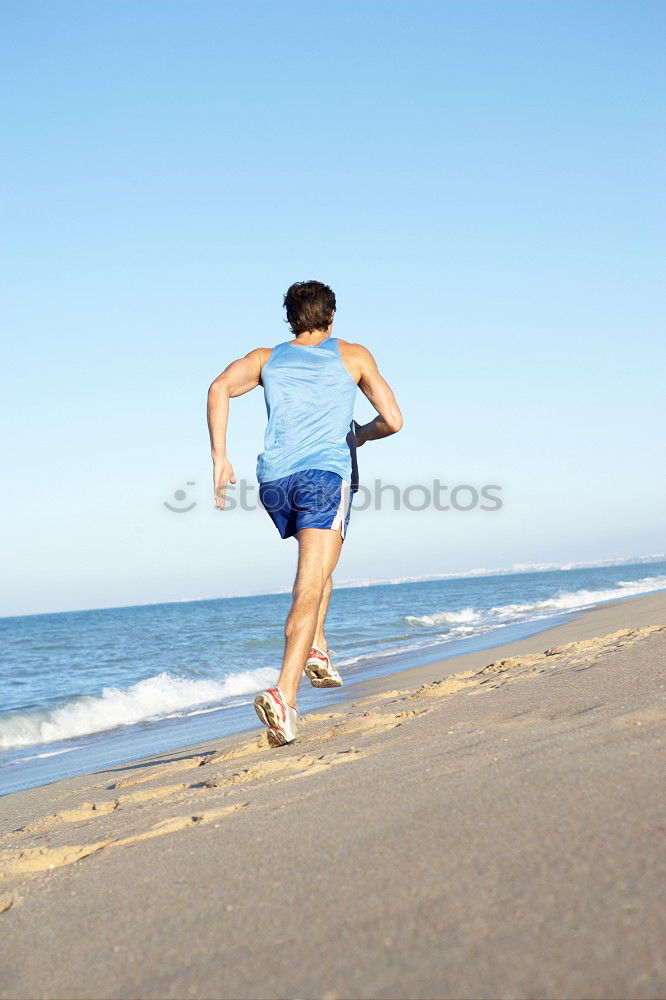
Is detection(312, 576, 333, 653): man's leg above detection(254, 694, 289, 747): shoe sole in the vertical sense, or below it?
above

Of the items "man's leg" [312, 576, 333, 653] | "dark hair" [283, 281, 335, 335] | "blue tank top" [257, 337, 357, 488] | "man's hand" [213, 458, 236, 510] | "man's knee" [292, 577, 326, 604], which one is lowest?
"man's leg" [312, 576, 333, 653]

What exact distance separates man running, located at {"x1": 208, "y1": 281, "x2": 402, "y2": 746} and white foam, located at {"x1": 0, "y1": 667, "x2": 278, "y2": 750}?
6495 millimetres

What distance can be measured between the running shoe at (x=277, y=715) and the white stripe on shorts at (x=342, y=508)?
2.52 feet

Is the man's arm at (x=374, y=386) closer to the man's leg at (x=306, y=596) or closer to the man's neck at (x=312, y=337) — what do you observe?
the man's neck at (x=312, y=337)

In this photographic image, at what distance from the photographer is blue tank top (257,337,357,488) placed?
3682 millimetres

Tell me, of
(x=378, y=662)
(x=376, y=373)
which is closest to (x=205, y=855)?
(x=376, y=373)

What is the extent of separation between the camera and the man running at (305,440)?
11.8ft

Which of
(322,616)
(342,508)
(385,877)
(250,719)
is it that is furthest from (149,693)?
(385,877)

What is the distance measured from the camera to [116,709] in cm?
1041

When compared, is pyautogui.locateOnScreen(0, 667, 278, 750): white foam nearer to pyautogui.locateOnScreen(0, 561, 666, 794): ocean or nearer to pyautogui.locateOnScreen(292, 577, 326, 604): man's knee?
pyautogui.locateOnScreen(0, 561, 666, 794): ocean

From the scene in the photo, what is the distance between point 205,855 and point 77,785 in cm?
303

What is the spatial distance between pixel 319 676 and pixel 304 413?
130cm

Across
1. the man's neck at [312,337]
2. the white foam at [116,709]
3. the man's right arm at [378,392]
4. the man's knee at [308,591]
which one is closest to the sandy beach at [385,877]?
the man's knee at [308,591]

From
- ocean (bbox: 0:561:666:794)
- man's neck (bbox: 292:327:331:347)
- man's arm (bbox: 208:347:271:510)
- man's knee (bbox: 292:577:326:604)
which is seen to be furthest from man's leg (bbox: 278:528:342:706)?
ocean (bbox: 0:561:666:794)
